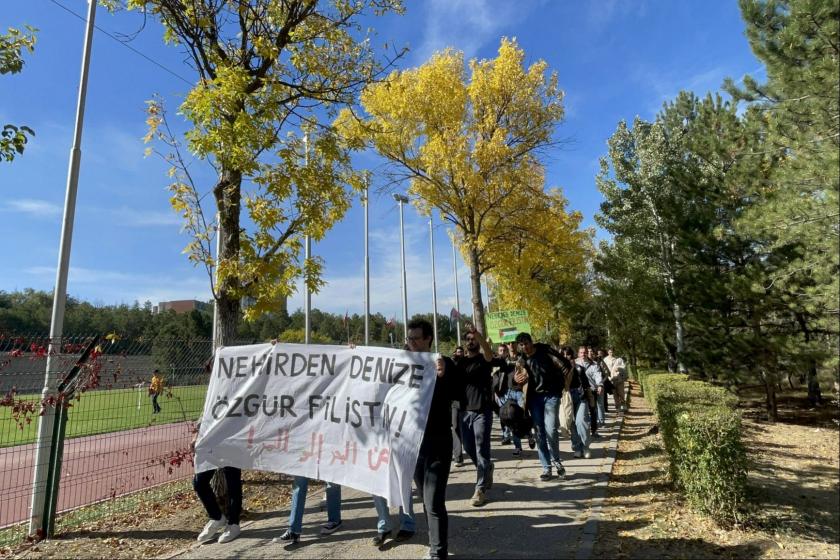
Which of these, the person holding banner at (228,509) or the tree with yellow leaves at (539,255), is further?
the tree with yellow leaves at (539,255)

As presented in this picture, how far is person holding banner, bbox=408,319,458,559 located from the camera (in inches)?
153

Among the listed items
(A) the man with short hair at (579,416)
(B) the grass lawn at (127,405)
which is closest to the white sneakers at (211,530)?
(B) the grass lawn at (127,405)

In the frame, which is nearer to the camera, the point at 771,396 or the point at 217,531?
the point at 217,531

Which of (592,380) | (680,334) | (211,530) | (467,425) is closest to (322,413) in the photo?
(211,530)

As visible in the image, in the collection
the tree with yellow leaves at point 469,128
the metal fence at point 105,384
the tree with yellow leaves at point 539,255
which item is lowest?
the metal fence at point 105,384

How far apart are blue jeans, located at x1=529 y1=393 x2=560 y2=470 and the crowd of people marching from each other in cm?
1

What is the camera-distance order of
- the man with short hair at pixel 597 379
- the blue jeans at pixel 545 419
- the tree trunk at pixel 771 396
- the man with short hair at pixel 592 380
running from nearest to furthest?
the blue jeans at pixel 545 419, the man with short hair at pixel 592 380, the man with short hair at pixel 597 379, the tree trunk at pixel 771 396

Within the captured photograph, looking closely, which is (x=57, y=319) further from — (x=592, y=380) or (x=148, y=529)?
(x=592, y=380)

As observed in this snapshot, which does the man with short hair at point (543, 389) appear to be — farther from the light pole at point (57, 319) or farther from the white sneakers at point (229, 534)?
the light pole at point (57, 319)

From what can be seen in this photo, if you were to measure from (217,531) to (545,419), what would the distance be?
4305 mm

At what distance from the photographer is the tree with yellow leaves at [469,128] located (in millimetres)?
13750

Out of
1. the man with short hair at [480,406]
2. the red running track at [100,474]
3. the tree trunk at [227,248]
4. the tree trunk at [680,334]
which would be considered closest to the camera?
the man with short hair at [480,406]

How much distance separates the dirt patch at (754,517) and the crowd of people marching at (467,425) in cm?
135

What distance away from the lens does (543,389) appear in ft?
21.0
